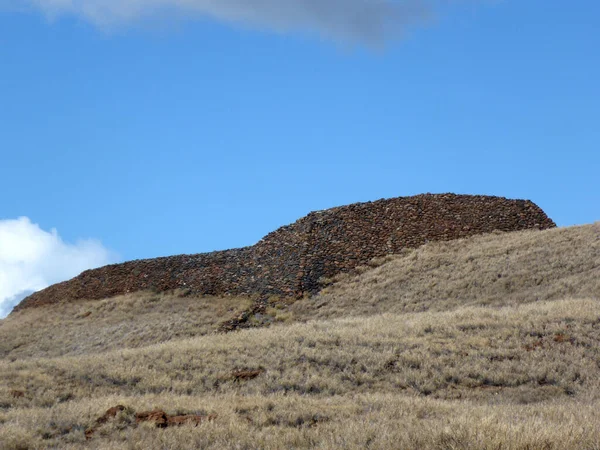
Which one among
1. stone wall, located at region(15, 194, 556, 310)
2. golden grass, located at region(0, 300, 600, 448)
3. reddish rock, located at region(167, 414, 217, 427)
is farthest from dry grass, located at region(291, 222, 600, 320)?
reddish rock, located at region(167, 414, 217, 427)

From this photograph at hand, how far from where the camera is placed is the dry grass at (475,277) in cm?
2436

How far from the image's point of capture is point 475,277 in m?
26.9

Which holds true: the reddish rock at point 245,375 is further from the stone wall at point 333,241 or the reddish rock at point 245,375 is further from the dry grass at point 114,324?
the stone wall at point 333,241

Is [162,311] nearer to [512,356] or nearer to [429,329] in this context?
[429,329]

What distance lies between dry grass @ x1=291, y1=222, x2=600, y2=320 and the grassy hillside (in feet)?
0.34

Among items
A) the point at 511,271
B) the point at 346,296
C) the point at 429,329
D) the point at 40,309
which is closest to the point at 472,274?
the point at 511,271

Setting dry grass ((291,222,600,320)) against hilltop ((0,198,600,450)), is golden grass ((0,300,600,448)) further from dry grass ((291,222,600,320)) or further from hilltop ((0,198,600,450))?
dry grass ((291,222,600,320))

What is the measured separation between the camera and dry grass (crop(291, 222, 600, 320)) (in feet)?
79.9

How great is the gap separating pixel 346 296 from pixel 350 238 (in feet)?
18.0

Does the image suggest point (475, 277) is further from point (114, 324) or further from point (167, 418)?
point (167, 418)

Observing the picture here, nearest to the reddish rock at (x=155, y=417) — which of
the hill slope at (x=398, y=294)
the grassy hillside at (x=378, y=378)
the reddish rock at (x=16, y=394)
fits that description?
the grassy hillside at (x=378, y=378)

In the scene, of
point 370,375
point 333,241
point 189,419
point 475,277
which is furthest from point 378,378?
point 333,241

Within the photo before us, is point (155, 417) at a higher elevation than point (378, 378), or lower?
higher

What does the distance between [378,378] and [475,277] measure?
14290mm
